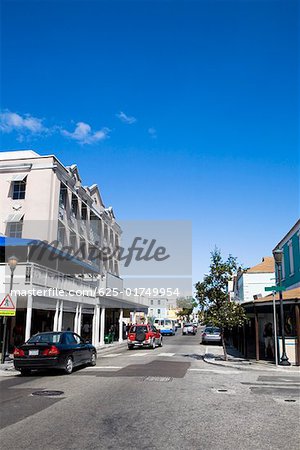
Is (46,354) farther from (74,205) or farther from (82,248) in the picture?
(82,248)

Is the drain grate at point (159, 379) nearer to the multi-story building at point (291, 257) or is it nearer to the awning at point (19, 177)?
the multi-story building at point (291, 257)

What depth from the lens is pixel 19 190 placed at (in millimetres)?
31547

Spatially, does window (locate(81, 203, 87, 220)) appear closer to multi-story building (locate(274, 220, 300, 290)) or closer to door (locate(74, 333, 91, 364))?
multi-story building (locate(274, 220, 300, 290))

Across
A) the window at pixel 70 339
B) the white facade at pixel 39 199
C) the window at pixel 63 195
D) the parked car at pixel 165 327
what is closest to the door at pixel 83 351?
the window at pixel 70 339

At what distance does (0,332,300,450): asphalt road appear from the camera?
630 centimetres

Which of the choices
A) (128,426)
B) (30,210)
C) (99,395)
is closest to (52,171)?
(30,210)

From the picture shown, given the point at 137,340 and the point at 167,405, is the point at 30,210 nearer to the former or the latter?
the point at 137,340

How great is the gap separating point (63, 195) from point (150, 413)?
26650 mm

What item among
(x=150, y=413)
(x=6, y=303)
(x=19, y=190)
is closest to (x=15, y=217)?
(x=19, y=190)

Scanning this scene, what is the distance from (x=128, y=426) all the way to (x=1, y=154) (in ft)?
104

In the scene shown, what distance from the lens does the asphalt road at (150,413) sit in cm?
630

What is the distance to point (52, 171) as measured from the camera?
30344 millimetres

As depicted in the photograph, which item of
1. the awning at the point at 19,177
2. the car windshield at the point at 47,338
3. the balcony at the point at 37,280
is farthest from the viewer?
the awning at the point at 19,177

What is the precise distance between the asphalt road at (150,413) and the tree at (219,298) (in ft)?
17.4
